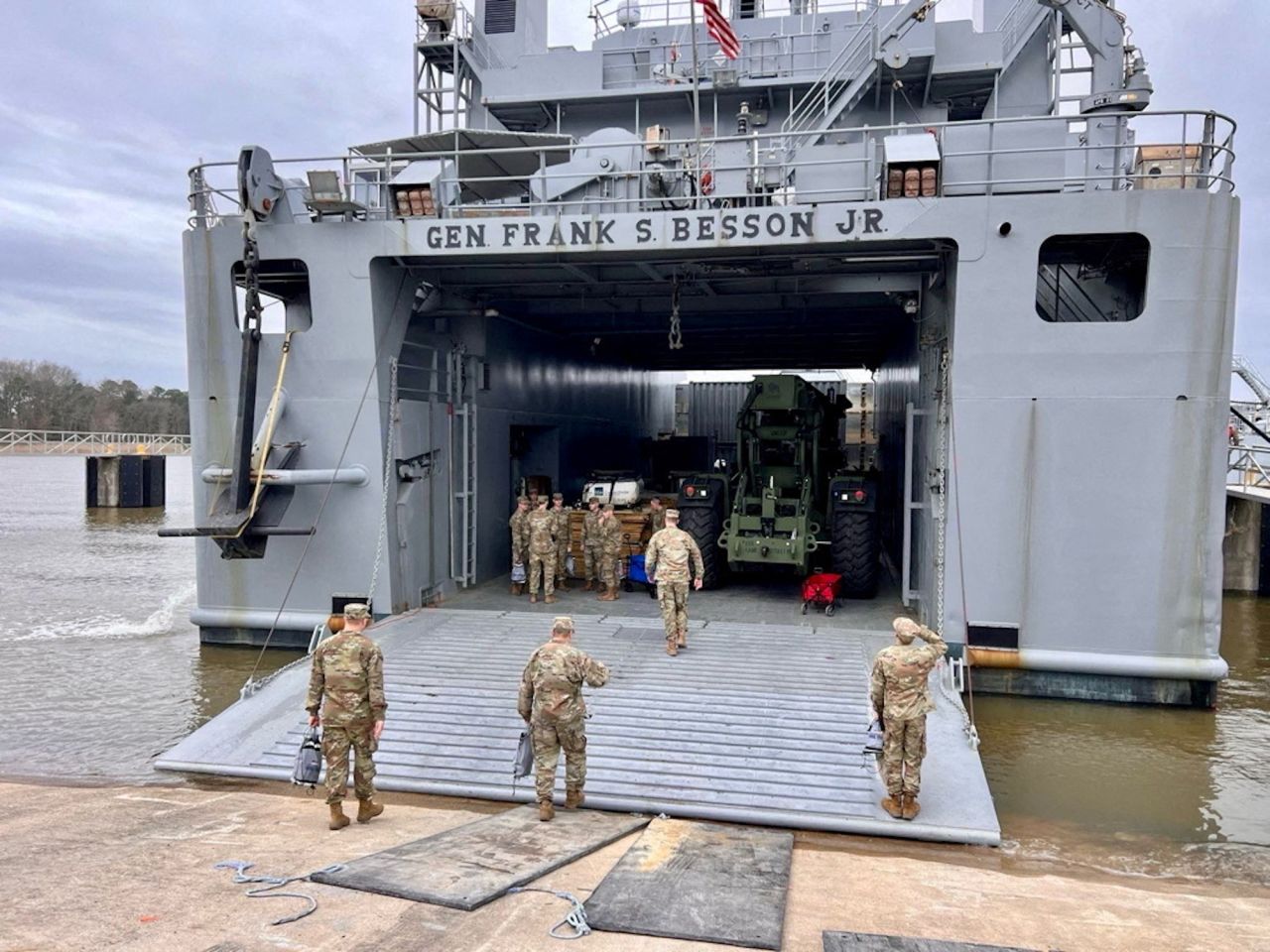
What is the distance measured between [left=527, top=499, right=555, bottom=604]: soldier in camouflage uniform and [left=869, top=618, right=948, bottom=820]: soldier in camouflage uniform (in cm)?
582

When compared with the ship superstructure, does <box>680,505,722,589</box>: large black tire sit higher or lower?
lower

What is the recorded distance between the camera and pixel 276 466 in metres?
10.1

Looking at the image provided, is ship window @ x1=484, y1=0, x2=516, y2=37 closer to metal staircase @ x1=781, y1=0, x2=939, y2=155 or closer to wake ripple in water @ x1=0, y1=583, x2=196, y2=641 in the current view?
metal staircase @ x1=781, y1=0, x2=939, y2=155

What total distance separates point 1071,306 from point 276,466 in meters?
9.22

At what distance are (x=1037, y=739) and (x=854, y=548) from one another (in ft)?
11.2

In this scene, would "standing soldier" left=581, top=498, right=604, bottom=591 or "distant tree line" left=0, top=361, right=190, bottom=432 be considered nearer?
"standing soldier" left=581, top=498, right=604, bottom=591

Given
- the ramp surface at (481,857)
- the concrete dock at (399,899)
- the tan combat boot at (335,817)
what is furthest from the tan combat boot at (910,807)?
the tan combat boot at (335,817)

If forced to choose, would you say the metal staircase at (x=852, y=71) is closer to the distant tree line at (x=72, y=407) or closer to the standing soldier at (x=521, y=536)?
the standing soldier at (x=521, y=536)

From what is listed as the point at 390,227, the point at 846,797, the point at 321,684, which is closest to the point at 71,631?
the point at 390,227

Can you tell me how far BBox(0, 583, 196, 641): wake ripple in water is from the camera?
12.9 meters

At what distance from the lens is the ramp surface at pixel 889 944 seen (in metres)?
4.17

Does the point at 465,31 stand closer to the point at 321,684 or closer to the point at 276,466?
the point at 276,466

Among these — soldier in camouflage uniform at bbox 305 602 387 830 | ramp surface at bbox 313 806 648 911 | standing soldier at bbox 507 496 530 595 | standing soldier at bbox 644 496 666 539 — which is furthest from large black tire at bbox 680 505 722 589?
soldier in camouflage uniform at bbox 305 602 387 830

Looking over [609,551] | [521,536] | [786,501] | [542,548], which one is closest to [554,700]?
[542,548]
